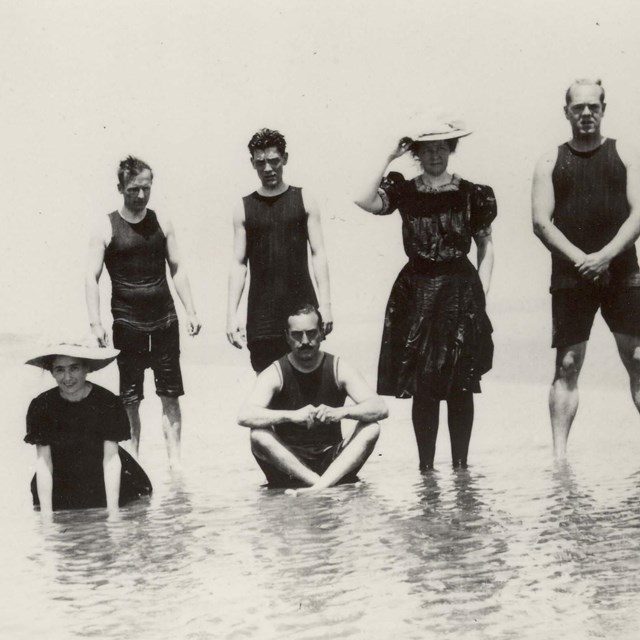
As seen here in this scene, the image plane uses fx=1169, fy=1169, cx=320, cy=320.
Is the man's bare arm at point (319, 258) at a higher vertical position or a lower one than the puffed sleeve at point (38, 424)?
higher

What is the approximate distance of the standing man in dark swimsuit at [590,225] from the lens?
630cm

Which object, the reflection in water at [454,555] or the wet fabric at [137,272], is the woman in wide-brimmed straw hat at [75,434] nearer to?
the wet fabric at [137,272]

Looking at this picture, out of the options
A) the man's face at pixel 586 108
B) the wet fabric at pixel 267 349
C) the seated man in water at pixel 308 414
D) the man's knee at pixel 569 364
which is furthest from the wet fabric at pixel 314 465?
the man's face at pixel 586 108

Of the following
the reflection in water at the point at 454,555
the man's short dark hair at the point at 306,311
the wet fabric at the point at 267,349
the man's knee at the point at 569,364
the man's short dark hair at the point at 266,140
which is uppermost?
the man's short dark hair at the point at 266,140

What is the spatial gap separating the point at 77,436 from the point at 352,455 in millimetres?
1439

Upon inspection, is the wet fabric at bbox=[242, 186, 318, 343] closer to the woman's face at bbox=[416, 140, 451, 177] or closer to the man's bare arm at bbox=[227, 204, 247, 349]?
→ the man's bare arm at bbox=[227, 204, 247, 349]

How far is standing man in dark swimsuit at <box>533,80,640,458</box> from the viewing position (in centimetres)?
630

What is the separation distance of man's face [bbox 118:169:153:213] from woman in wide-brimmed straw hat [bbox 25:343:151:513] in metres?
1.26

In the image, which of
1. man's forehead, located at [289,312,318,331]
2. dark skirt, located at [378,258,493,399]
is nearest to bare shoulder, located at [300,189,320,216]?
dark skirt, located at [378,258,493,399]

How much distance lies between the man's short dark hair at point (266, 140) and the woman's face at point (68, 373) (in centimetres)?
156

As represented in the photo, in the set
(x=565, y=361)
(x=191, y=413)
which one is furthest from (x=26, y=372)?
(x=565, y=361)

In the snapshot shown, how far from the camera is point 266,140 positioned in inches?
255

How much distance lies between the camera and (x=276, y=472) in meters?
6.35

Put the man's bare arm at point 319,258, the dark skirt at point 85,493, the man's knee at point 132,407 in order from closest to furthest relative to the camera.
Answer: the dark skirt at point 85,493, the man's bare arm at point 319,258, the man's knee at point 132,407
